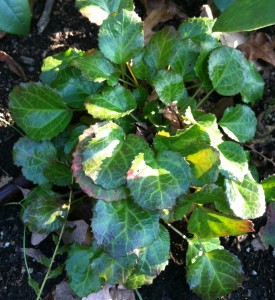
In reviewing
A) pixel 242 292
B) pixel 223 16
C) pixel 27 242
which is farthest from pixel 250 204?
pixel 27 242

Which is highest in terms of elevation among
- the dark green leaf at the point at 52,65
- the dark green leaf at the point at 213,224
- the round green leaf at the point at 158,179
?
the dark green leaf at the point at 52,65

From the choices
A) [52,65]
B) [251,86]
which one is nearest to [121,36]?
[52,65]

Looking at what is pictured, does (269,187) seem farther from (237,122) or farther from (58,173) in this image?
(58,173)

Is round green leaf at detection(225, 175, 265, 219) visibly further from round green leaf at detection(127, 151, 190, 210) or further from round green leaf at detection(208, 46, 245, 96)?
round green leaf at detection(208, 46, 245, 96)

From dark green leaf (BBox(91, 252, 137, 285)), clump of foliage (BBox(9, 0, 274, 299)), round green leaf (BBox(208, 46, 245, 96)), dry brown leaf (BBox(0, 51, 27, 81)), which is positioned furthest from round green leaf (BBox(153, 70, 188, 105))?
dry brown leaf (BBox(0, 51, 27, 81))

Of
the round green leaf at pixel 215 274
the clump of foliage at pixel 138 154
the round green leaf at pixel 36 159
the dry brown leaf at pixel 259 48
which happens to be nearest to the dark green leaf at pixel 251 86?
the clump of foliage at pixel 138 154

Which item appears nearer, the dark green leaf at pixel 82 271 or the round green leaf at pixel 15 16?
the dark green leaf at pixel 82 271

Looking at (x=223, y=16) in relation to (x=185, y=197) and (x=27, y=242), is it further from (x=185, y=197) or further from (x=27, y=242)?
(x=27, y=242)

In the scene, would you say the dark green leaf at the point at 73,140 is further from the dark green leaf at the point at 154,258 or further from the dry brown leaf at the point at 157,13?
the dry brown leaf at the point at 157,13
